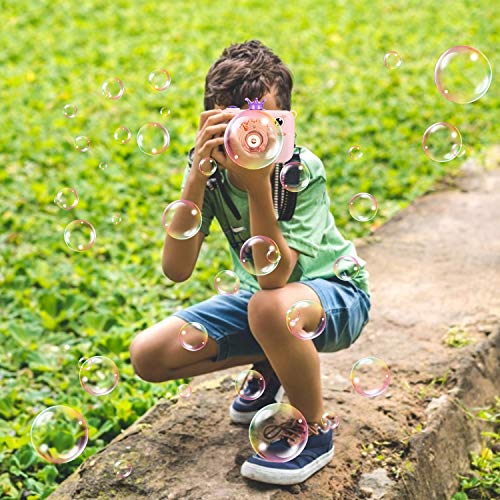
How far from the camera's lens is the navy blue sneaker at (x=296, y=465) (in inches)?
85.9

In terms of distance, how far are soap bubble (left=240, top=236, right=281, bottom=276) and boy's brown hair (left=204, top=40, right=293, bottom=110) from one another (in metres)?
0.38

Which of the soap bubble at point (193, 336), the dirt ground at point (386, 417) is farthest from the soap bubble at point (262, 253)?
the dirt ground at point (386, 417)

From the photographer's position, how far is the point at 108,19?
7.72m

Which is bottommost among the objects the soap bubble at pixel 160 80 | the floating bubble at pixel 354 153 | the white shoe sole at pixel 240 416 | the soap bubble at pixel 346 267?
the white shoe sole at pixel 240 416

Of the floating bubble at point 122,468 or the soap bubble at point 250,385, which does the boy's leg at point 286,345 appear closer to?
the soap bubble at point 250,385

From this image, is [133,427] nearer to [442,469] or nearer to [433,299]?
[442,469]

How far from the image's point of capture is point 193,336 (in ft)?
7.70

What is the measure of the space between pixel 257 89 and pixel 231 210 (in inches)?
15.2

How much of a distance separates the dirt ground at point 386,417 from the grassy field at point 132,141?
0.36 metres

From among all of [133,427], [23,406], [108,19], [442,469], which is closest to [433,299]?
[442,469]

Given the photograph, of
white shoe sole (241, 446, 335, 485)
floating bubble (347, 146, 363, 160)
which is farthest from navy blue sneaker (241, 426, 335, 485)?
floating bubble (347, 146, 363, 160)

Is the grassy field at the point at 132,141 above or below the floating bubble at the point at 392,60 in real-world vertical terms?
below

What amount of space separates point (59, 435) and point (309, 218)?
109cm

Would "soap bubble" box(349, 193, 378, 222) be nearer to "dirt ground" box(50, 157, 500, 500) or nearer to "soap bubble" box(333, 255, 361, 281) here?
"soap bubble" box(333, 255, 361, 281)
